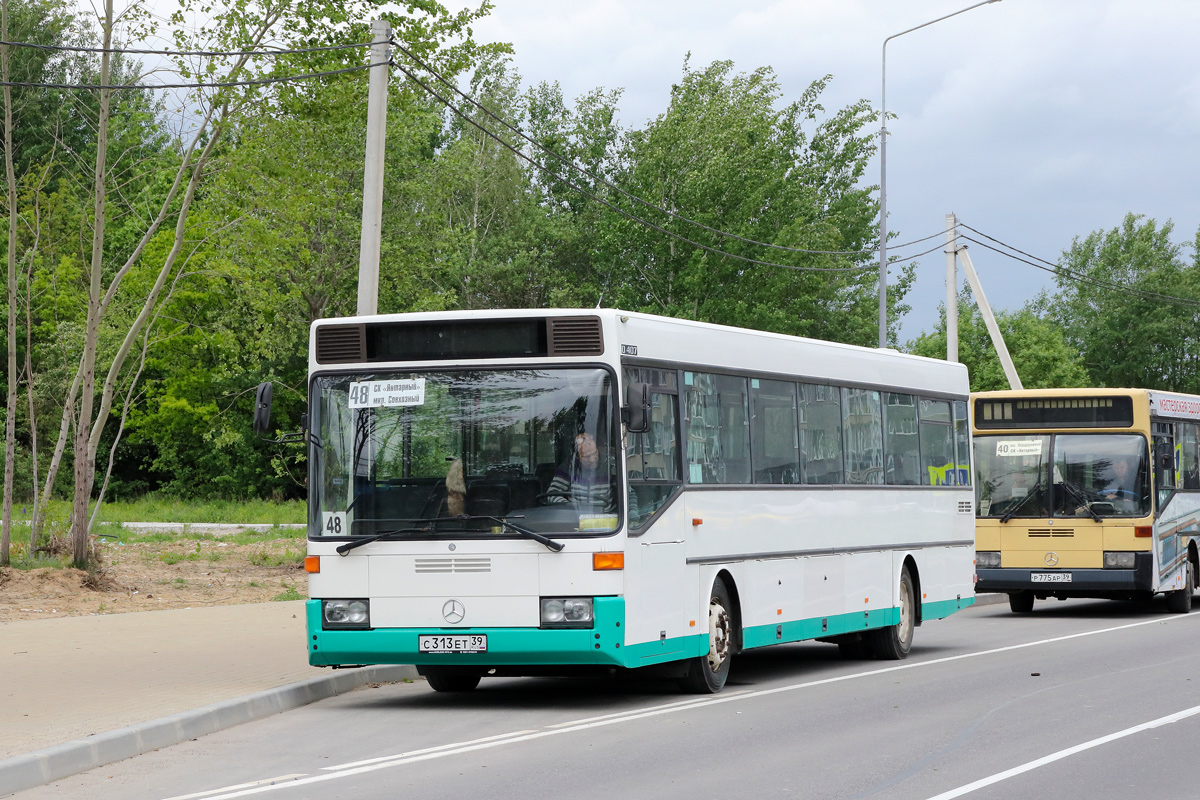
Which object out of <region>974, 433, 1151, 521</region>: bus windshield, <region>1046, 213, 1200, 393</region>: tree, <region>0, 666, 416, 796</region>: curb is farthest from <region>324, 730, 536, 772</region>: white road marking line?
<region>1046, 213, 1200, 393</region>: tree

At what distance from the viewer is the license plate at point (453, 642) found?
1166 centimetres

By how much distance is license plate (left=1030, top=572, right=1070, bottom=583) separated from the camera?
72.6 ft

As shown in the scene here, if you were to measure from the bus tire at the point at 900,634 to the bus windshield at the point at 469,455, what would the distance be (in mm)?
5927

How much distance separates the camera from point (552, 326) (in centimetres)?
1188

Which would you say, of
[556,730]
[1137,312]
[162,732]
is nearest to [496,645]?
[556,730]

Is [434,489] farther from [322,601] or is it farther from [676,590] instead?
[676,590]

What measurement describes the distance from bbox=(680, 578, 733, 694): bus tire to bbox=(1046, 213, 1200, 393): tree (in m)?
78.4

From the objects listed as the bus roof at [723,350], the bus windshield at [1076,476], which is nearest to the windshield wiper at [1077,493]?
the bus windshield at [1076,476]

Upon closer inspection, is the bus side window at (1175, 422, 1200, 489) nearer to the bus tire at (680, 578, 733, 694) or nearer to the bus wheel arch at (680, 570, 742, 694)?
the bus wheel arch at (680, 570, 742, 694)

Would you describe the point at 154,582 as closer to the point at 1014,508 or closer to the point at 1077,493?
the point at 1014,508

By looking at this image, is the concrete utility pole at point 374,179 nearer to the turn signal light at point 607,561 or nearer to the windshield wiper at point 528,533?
the windshield wiper at point 528,533

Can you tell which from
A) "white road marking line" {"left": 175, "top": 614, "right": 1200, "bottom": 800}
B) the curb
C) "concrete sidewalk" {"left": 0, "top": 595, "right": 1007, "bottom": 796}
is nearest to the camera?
"white road marking line" {"left": 175, "top": 614, "right": 1200, "bottom": 800}

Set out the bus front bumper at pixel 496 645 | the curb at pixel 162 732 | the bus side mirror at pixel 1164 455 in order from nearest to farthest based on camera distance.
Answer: the curb at pixel 162 732
the bus front bumper at pixel 496 645
the bus side mirror at pixel 1164 455

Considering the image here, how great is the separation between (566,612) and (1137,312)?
8500 cm
